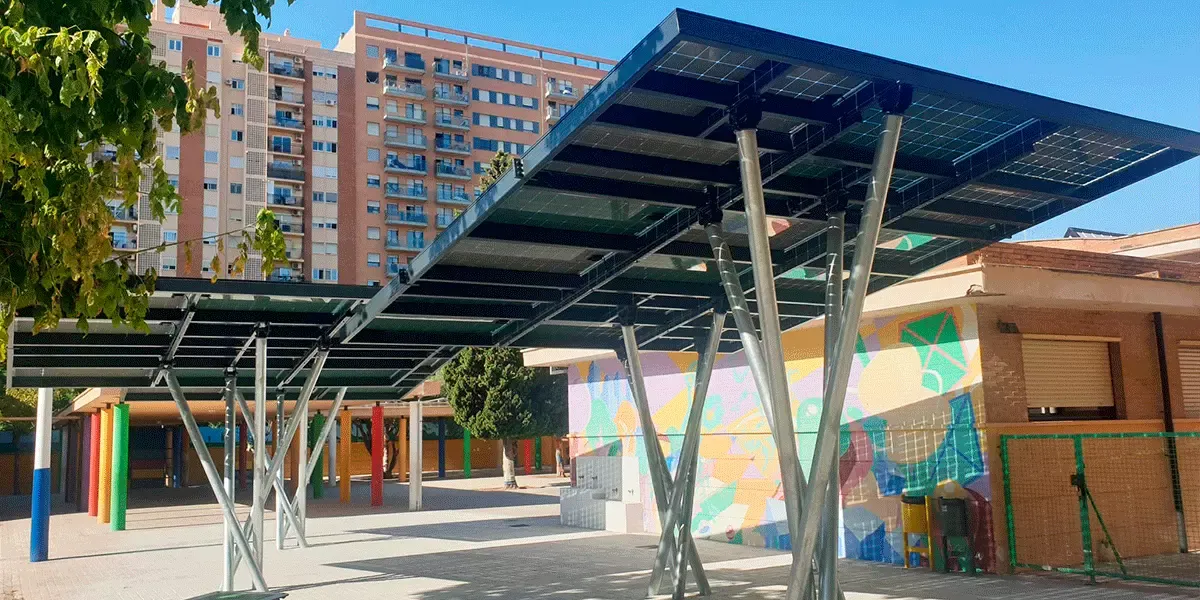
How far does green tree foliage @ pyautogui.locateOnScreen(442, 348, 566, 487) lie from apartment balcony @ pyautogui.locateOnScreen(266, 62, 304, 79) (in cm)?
5579

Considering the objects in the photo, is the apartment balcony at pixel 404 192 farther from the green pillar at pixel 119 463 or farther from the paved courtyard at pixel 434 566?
the green pillar at pixel 119 463

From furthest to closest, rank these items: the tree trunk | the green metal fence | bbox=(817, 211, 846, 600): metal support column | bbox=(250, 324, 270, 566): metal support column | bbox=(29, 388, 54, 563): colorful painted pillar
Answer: the tree trunk < bbox=(29, 388, 54, 563): colorful painted pillar < the green metal fence < bbox=(250, 324, 270, 566): metal support column < bbox=(817, 211, 846, 600): metal support column

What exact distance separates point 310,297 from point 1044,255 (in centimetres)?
1042

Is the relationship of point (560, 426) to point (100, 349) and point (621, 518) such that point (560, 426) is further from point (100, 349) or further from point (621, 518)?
point (100, 349)

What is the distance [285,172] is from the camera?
82.8 metres

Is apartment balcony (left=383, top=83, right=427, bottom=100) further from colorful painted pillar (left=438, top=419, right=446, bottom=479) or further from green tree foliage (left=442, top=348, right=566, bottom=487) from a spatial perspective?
green tree foliage (left=442, top=348, right=566, bottom=487)

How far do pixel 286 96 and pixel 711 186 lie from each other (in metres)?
82.4

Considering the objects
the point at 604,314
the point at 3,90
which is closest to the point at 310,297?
the point at 604,314

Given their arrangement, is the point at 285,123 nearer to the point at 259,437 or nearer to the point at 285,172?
the point at 285,172

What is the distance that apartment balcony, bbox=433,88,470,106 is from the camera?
9150 cm

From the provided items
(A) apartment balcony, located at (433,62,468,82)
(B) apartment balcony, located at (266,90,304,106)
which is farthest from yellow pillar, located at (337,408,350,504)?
(A) apartment balcony, located at (433,62,468,82)

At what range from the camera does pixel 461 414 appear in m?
37.2

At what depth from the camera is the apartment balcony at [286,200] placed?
8200 centimetres

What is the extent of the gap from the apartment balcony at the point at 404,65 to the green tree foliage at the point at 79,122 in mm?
86284
